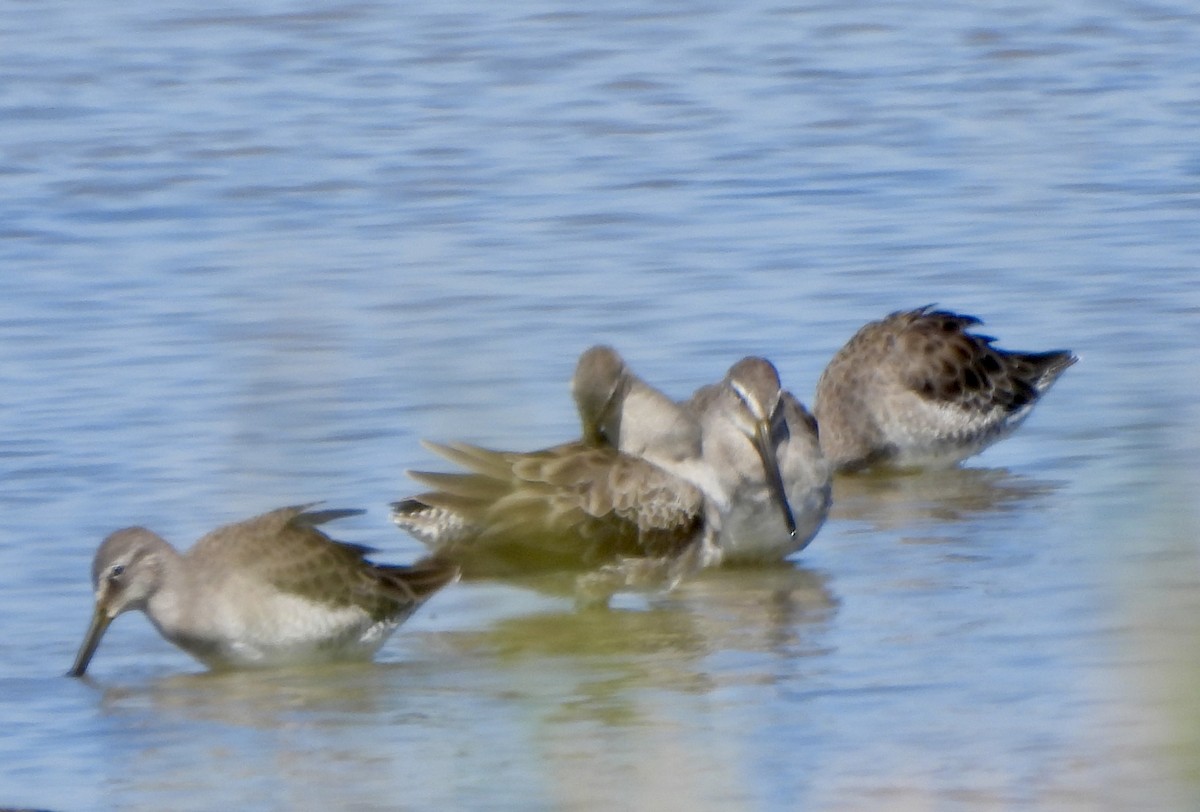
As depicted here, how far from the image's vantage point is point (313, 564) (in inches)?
310

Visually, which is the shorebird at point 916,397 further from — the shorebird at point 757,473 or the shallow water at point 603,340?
the shorebird at point 757,473

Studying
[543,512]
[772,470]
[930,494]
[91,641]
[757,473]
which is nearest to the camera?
[91,641]

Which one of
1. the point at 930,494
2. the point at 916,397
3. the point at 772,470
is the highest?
the point at 772,470

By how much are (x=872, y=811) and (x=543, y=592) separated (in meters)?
2.50

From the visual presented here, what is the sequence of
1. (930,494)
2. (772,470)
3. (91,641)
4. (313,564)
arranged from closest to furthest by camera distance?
1. (91,641)
2. (313,564)
3. (772,470)
4. (930,494)

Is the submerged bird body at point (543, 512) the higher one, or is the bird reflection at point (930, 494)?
the submerged bird body at point (543, 512)

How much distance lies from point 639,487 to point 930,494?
1.88 meters

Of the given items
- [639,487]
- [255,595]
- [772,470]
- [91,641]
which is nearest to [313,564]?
[255,595]

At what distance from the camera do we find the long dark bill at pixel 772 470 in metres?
8.91

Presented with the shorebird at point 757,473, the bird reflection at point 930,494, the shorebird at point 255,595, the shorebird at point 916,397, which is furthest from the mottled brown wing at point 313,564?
the shorebird at point 916,397

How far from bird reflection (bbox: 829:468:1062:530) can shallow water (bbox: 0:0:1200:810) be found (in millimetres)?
31

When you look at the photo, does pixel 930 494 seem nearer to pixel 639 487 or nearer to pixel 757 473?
pixel 757 473

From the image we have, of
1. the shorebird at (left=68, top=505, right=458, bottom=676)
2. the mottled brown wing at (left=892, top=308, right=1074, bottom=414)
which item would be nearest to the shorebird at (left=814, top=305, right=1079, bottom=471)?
the mottled brown wing at (left=892, top=308, right=1074, bottom=414)

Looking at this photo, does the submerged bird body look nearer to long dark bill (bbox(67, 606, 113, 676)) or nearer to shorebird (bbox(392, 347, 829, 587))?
shorebird (bbox(392, 347, 829, 587))
